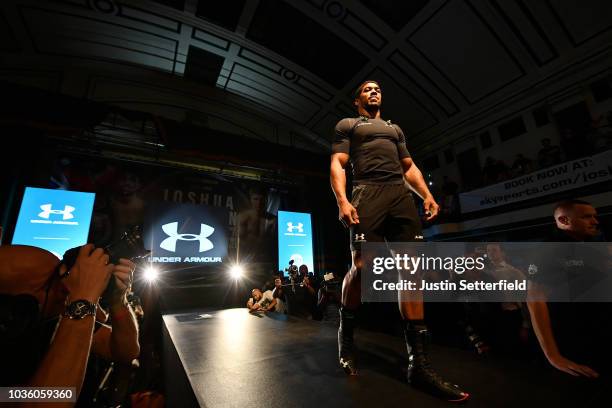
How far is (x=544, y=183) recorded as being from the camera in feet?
19.6

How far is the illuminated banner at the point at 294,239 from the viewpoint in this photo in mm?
7758

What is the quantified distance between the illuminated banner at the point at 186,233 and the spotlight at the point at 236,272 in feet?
1.60

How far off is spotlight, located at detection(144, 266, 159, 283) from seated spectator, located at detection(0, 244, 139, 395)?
5.86 meters

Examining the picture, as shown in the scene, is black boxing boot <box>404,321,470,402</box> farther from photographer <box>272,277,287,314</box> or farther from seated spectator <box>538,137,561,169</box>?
seated spectator <box>538,137,561,169</box>

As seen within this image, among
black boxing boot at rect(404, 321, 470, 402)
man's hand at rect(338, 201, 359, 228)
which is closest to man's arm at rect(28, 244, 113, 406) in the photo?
man's hand at rect(338, 201, 359, 228)

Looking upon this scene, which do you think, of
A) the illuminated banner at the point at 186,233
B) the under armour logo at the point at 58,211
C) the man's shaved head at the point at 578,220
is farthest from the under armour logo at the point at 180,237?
the man's shaved head at the point at 578,220

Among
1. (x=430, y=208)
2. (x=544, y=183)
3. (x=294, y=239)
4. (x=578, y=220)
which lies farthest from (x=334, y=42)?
(x=578, y=220)

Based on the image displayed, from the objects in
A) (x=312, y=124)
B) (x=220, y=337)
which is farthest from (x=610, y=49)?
(x=220, y=337)

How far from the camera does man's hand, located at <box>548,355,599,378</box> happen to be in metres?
1.16

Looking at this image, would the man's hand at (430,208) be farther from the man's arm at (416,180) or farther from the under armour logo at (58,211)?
the under armour logo at (58,211)

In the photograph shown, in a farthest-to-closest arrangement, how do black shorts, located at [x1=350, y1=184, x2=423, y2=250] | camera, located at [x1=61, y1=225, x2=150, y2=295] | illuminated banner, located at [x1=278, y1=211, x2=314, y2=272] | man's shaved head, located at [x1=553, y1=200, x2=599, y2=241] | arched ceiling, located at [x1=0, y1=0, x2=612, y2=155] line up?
1. illuminated banner, located at [x1=278, y1=211, x2=314, y2=272]
2. arched ceiling, located at [x1=0, y1=0, x2=612, y2=155]
3. man's shaved head, located at [x1=553, y1=200, x2=599, y2=241]
4. black shorts, located at [x1=350, y1=184, x2=423, y2=250]
5. camera, located at [x1=61, y1=225, x2=150, y2=295]

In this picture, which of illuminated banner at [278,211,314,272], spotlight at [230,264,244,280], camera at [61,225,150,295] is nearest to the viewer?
camera at [61,225,150,295]

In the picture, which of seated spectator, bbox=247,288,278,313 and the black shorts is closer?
the black shorts

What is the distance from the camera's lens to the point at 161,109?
26.2 ft
